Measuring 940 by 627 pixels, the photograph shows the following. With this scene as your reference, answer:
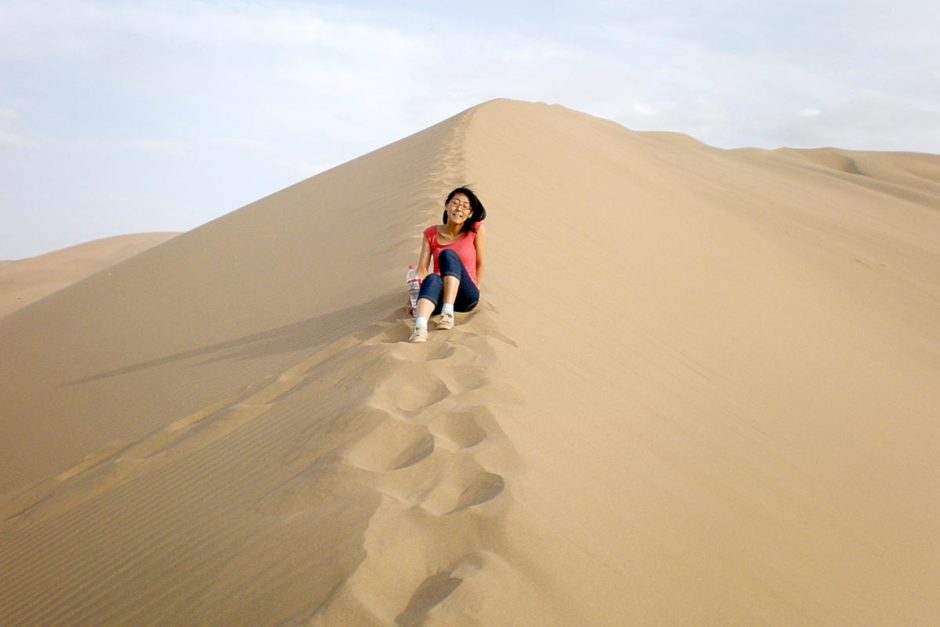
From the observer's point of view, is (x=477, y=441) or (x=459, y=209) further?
(x=459, y=209)

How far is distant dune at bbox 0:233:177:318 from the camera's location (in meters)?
27.6

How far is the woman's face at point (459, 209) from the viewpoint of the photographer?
17.0 ft

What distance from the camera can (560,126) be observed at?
15.9 m

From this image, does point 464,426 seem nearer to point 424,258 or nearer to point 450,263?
point 450,263

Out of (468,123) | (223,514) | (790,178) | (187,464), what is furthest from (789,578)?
(790,178)

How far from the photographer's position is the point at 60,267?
112ft

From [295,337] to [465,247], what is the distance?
1.38m

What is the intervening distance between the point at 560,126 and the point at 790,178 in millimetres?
10665

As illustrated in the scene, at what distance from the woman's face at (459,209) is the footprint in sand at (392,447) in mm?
2161

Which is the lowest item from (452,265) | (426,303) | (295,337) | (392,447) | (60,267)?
(60,267)

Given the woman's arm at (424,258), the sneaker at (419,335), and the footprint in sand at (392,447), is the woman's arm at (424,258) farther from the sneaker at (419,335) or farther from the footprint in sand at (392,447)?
the footprint in sand at (392,447)

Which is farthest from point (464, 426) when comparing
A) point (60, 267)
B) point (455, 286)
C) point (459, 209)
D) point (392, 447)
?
point (60, 267)

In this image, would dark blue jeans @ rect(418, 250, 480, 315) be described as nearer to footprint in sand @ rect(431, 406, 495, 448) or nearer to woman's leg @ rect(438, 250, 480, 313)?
woman's leg @ rect(438, 250, 480, 313)

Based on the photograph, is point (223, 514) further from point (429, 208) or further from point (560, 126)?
point (560, 126)
